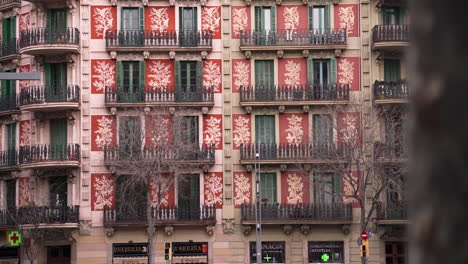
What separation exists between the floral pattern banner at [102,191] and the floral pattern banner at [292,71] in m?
11.1

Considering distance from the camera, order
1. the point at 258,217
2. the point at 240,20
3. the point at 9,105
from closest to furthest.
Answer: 1. the point at 258,217
2. the point at 240,20
3. the point at 9,105

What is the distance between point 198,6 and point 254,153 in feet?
29.2

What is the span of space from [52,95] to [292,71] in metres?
13.4

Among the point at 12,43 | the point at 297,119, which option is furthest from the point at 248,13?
the point at 12,43

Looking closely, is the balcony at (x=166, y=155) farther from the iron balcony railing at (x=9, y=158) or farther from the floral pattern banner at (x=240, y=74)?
the iron balcony railing at (x=9, y=158)

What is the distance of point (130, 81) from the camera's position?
1973 inches

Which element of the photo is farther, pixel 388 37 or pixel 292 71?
pixel 292 71

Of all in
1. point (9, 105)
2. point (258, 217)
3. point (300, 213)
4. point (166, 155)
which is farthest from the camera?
point (9, 105)

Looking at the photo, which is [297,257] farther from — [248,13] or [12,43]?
[12,43]

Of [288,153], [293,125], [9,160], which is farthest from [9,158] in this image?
[293,125]

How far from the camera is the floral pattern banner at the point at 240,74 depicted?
165 feet

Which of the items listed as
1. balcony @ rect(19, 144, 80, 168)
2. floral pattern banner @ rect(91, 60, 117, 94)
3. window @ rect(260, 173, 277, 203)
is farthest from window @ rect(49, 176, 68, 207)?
window @ rect(260, 173, 277, 203)

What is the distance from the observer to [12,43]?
51.8m

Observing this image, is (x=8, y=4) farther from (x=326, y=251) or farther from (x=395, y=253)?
(x=395, y=253)
